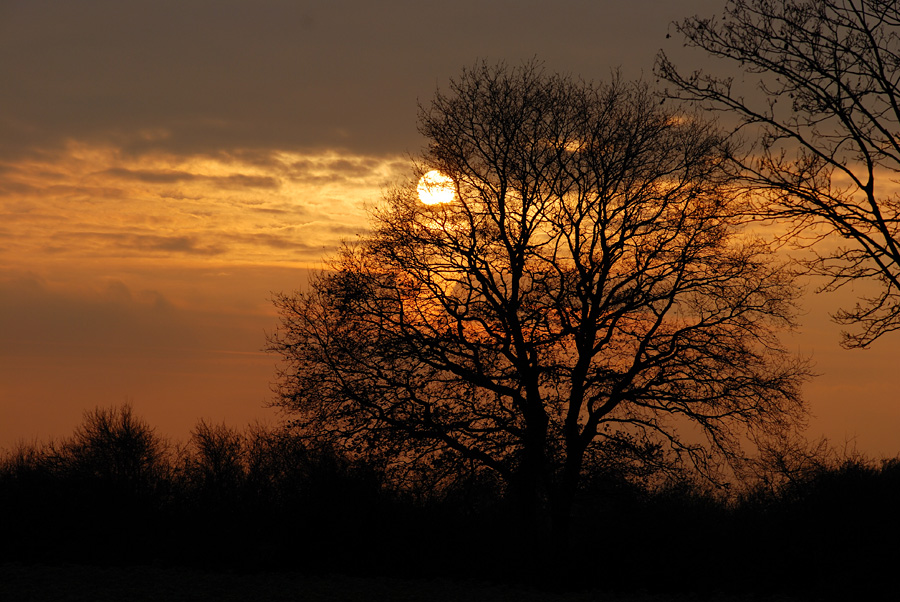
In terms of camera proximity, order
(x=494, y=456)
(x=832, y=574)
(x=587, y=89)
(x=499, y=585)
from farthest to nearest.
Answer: (x=587, y=89) → (x=494, y=456) → (x=499, y=585) → (x=832, y=574)

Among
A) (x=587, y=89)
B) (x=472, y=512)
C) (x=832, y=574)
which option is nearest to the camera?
(x=832, y=574)

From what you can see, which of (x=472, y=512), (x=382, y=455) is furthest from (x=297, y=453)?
(x=472, y=512)

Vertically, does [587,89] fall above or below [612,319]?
above

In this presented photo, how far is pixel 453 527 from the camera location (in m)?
17.8

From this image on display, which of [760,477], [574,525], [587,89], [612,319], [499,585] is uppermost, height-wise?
[587,89]

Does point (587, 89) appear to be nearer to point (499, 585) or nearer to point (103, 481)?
point (499, 585)

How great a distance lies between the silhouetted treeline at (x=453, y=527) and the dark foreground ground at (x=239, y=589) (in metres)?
0.57

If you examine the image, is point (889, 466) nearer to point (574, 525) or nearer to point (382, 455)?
point (574, 525)

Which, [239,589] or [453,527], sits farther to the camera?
[453,527]

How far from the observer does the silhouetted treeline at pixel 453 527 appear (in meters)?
15.7

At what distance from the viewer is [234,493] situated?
20.2m

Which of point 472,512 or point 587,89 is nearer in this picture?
point 472,512

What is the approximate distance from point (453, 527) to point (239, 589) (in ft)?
15.5

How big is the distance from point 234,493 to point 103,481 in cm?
332
